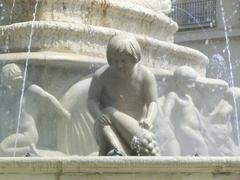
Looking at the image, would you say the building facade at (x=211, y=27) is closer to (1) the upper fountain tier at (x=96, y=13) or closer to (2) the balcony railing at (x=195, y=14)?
(2) the balcony railing at (x=195, y=14)

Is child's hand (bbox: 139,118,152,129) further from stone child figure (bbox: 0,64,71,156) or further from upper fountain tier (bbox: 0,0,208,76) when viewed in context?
upper fountain tier (bbox: 0,0,208,76)

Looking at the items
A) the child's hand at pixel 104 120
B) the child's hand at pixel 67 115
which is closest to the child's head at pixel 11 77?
the child's hand at pixel 67 115

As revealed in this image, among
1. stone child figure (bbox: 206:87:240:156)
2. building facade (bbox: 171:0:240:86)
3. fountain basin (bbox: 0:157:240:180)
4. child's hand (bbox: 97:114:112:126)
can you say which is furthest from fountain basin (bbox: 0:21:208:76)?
building facade (bbox: 171:0:240:86)

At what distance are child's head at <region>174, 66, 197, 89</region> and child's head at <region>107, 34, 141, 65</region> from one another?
6.26ft

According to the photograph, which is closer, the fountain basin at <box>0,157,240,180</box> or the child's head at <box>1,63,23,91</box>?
the fountain basin at <box>0,157,240,180</box>

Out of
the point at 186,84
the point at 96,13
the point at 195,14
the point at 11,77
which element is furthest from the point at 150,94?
the point at 195,14

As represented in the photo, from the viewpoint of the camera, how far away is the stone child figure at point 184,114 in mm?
6410

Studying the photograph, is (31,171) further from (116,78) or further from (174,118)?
(174,118)

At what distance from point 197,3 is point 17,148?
21.2m

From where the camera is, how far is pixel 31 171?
3.90 metres

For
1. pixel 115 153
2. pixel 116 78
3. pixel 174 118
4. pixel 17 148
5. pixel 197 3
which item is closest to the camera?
pixel 115 153

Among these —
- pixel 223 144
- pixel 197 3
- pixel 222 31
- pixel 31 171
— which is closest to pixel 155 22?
pixel 223 144

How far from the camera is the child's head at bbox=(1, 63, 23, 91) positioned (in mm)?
5797

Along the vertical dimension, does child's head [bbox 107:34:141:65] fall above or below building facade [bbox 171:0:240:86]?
below
